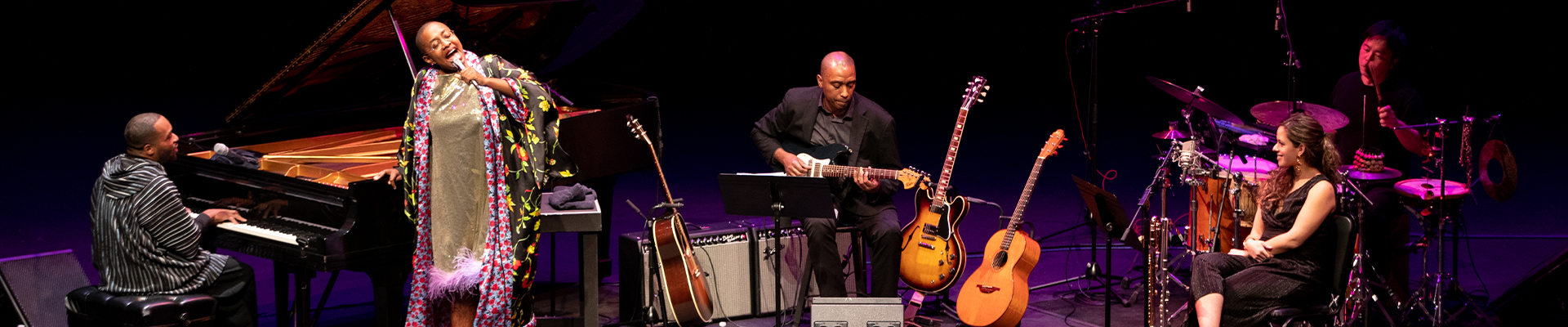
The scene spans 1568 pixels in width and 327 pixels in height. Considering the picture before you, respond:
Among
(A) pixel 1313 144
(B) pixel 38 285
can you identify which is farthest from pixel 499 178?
(A) pixel 1313 144

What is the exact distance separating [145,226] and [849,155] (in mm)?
2724

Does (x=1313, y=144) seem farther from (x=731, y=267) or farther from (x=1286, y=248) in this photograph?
(x=731, y=267)

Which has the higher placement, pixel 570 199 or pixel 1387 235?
pixel 570 199

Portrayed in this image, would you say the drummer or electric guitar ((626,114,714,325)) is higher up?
the drummer

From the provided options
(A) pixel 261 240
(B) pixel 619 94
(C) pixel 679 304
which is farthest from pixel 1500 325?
(A) pixel 261 240

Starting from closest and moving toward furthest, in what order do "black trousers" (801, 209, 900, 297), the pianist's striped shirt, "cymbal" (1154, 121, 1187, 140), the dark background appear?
the pianist's striped shirt → "black trousers" (801, 209, 900, 297) → "cymbal" (1154, 121, 1187, 140) → the dark background

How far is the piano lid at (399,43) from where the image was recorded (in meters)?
4.27

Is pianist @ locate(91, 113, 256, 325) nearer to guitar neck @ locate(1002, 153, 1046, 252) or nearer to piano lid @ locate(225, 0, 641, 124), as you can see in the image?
piano lid @ locate(225, 0, 641, 124)

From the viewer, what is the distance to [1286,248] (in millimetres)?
3771

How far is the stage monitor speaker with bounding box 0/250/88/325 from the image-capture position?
13.3ft

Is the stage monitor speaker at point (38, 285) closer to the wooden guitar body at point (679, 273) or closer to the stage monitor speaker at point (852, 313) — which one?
the wooden guitar body at point (679, 273)

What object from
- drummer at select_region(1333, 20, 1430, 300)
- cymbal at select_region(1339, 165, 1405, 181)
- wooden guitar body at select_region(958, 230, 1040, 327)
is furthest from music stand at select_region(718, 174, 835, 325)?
drummer at select_region(1333, 20, 1430, 300)

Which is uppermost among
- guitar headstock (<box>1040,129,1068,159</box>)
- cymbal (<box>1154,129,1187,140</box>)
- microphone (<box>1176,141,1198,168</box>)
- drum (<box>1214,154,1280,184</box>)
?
cymbal (<box>1154,129,1187,140</box>)

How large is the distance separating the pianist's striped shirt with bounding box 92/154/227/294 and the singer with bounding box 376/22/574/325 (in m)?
0.75
